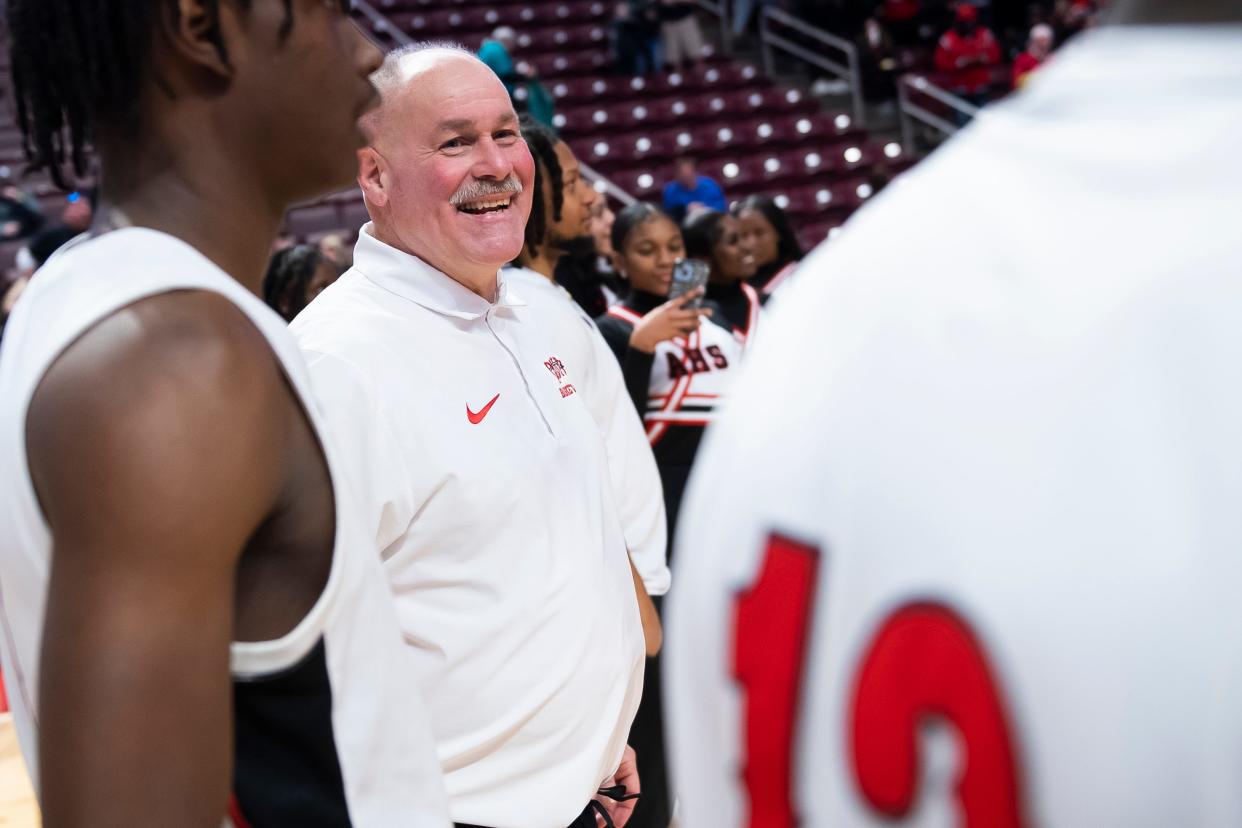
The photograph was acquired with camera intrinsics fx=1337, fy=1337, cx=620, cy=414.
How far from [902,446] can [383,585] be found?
0.53 metres

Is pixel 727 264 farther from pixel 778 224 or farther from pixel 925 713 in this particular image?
pixel 925 713

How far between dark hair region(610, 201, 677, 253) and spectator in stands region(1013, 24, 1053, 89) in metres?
7.32

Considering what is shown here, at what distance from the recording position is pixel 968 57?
11.8 meters

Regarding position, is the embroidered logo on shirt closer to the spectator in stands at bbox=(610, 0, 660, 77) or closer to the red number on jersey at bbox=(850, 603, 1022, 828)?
the red number on jersey at bbox=(850, 603, 1022, 828)

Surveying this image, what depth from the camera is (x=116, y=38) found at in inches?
38.9

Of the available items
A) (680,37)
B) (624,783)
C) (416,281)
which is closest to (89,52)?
(416,281)

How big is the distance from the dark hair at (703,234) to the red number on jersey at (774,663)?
4.28m

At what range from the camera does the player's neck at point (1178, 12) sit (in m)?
0.59

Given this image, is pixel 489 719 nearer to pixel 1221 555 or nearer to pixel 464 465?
pixel 464 465

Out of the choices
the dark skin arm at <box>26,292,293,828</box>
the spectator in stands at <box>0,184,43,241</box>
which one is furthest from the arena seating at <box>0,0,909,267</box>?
the dark skin arm at <box>26,292,293,828</box>

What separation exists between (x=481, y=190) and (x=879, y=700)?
1.53m

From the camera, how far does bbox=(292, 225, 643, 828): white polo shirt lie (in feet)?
5.50

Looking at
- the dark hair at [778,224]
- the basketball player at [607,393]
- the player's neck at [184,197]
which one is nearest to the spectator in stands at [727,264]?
the dark hair at [778,224]

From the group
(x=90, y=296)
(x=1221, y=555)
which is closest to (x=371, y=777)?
(x=90, y=296)
